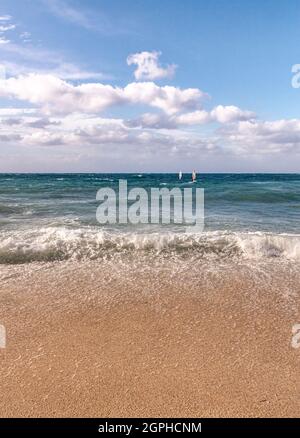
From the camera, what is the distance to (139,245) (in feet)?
28.4

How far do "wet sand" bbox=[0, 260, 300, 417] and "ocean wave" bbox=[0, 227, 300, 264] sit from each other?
1.19m

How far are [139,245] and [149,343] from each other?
4.51m

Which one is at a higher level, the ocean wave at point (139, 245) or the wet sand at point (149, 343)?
the ocean wave at point (139, 245)

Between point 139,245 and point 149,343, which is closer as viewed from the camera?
point 149,343

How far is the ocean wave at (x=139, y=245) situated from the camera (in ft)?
26.1

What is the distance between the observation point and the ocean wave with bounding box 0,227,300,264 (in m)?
7.95

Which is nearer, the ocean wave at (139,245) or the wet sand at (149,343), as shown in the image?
the wet sand at (149,343)

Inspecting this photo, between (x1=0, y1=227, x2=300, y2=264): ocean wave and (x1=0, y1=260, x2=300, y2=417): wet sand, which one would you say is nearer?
(x1=0, y1=260, x2=300, y2=417): wet sand

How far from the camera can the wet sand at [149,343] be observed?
10.7ft

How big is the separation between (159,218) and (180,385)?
401 inches

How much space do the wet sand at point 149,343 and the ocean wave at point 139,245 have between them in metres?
1.19
